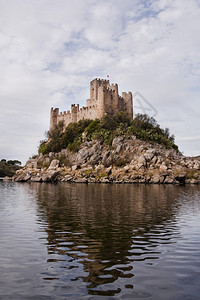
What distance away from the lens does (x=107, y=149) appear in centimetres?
6431

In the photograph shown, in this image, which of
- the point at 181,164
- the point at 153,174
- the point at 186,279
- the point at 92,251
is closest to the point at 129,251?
the point at 92,251

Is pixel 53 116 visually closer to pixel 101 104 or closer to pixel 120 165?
pixel 101 104

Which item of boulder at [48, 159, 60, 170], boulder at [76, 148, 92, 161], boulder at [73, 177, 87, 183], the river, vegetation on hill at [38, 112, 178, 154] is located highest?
vegetation on hill at [38, 112, 178, 154]

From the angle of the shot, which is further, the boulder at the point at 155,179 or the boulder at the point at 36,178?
the boulder at the point at 36,178

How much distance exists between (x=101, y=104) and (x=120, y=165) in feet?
75.2

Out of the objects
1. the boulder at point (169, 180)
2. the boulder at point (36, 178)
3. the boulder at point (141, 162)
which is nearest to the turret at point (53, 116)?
the boulder at point (36, 178)

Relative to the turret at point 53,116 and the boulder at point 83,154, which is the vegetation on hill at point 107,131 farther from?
the turret at point 53,116

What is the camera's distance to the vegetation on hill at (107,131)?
222 ft

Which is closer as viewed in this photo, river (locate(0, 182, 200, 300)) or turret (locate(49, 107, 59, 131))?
river (locate(0, 182, 200, 300))

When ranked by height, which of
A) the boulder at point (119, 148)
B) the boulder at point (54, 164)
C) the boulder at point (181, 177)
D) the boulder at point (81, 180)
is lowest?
the boulder at point (81, 180)

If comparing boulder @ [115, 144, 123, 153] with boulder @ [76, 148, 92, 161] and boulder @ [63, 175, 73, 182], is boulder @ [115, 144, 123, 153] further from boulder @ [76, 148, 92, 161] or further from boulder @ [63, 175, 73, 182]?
boulder @ [63, 175, 73, 182]

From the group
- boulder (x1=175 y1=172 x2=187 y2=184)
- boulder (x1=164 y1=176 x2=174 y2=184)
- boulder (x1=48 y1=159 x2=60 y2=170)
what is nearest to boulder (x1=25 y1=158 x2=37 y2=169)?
boulder (x1=48 y1=159 x2=60 y2=170)

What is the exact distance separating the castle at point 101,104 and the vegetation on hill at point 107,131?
3.09 meters

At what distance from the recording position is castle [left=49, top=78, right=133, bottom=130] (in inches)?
2886
